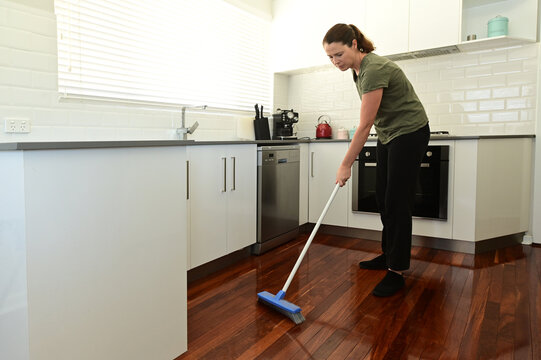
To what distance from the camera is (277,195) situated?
10.0 ft

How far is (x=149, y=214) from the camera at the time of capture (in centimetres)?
133

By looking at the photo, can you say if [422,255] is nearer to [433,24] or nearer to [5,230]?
[433,24]

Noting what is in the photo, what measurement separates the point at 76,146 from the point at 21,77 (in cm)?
128

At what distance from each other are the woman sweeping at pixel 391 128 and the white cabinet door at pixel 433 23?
49.7 inches

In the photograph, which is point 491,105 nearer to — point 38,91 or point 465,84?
point 465,84

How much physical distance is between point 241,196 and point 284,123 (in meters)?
1.38

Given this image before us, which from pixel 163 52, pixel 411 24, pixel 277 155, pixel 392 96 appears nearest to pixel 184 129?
pixel 163 52

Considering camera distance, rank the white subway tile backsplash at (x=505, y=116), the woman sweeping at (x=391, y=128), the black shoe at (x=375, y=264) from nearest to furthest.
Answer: the woman sweeping at (x=391, y=128) → the black shoe at (x=375, y=264) → the white subway tile backsplash at (x=505, y=116)

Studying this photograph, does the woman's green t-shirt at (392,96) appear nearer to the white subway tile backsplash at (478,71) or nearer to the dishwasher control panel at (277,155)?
the dishwasher control panel at (277,155)

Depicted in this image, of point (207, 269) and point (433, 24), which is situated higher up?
point (433, 24)

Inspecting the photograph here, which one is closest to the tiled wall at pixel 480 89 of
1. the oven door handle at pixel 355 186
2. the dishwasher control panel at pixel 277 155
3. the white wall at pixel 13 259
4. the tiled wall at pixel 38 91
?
the oven door handle at pixel 355 186

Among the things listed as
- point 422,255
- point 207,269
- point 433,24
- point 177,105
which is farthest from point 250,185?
point 433,24

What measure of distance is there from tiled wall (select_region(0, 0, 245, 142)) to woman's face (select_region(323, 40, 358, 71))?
1.41m

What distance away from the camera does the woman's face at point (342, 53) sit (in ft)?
6.84
